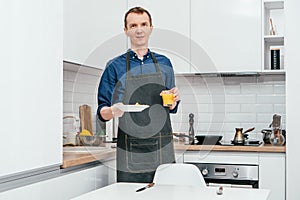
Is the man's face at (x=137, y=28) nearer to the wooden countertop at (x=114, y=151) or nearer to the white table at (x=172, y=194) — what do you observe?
the wooden countertop at (x=114, y=151)

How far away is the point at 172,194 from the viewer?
7.45ft

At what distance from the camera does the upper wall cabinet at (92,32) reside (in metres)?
3.05

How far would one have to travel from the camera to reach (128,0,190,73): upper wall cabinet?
3.98 metres

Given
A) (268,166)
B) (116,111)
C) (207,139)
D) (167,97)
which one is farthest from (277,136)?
(116,111)

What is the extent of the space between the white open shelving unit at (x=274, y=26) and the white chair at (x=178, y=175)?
4.74 feet

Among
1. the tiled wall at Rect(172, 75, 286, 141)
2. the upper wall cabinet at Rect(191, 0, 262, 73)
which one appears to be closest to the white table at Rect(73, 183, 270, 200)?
the tiled wall at Rect(172, 75, 286, 141)

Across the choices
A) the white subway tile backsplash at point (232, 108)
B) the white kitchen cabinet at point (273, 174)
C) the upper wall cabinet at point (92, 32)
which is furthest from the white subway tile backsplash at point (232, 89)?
the upper wall cabinet at point (92, 32)

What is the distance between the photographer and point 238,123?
416cm

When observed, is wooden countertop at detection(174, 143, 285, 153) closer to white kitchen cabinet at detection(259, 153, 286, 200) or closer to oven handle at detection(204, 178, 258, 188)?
white kitchen cabinet at detection(259, 153, 286, 200)

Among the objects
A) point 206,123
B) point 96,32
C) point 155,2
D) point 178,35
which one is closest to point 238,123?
point 206,123

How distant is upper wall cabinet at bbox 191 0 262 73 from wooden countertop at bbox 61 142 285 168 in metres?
0.64

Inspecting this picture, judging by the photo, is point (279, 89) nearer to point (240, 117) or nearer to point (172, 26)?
point (240, 117)

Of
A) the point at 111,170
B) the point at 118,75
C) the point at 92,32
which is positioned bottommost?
the point at 111,170

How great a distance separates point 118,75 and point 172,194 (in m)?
1.09
